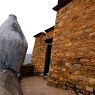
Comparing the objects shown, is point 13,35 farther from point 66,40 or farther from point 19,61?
point 66,40

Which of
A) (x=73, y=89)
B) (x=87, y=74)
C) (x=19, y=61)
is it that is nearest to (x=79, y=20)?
(x=87, y=74)

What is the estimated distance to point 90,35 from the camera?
5082 millimetres

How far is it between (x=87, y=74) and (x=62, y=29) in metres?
2.40

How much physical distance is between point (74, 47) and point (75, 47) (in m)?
0.06

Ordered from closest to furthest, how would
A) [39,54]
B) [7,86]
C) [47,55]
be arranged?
[7,86] < [47,55] < [39,54]

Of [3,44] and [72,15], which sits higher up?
[72,15]

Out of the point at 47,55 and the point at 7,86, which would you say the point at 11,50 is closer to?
the point at 7,86

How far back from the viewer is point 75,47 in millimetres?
5695

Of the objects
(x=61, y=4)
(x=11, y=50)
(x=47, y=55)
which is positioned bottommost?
(x=11, y=50)

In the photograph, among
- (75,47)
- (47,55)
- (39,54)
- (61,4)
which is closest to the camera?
(75,47)

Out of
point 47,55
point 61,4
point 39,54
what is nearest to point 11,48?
point 61,4

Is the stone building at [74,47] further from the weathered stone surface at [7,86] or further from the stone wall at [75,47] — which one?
the weathered stone surface at [7,86]

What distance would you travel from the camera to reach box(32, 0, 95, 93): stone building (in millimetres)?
4984

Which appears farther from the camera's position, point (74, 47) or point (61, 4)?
point (61, 4)
